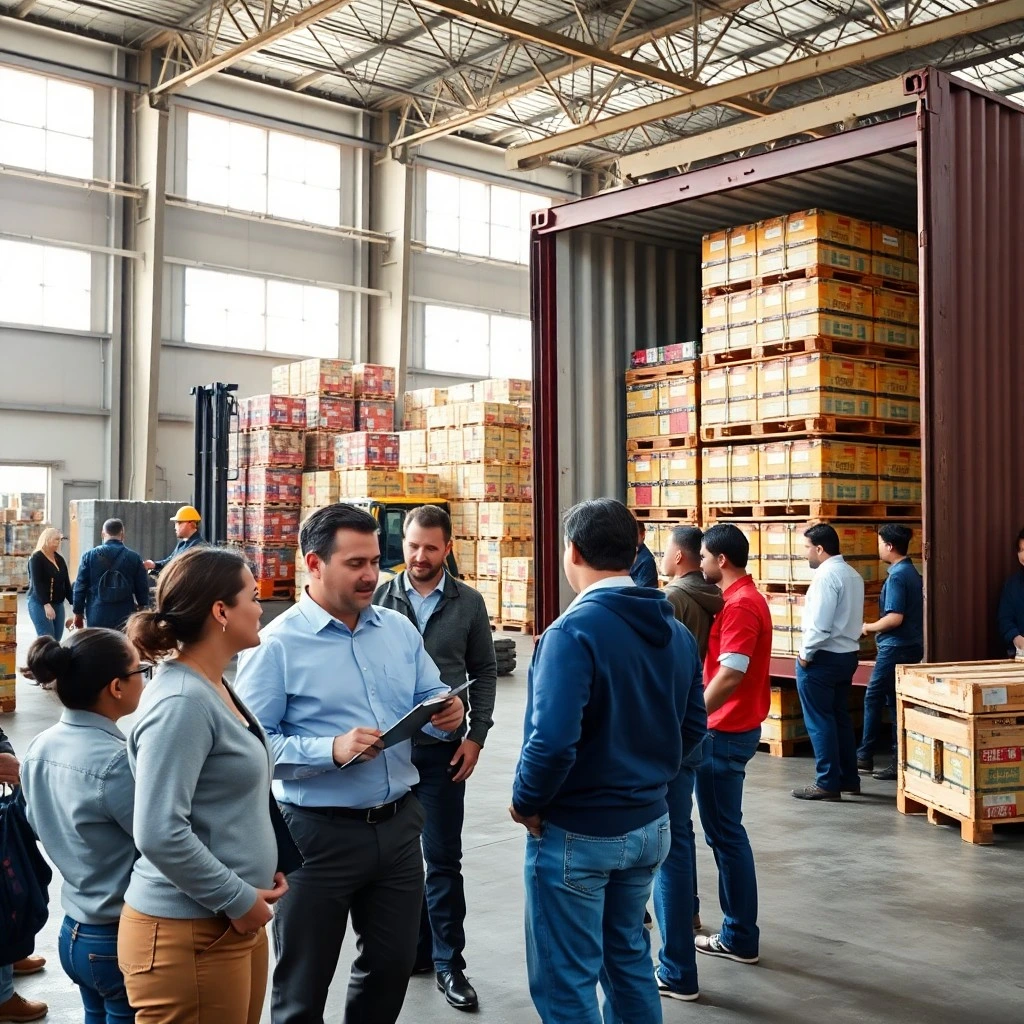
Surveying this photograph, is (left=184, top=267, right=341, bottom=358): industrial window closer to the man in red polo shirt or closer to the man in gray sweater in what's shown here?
the man in gray sweater

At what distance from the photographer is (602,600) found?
302 cm

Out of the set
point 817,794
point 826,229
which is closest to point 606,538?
point 817,794

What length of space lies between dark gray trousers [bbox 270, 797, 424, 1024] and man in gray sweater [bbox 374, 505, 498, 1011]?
103 centimetres

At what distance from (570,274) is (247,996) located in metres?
8.20

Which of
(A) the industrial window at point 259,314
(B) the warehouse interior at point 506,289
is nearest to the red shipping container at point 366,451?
(B) the warehouse interior at point 506,289

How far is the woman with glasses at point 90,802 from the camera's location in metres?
2.72

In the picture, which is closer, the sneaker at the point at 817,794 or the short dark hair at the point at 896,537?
the sneaker at the point at 817,794

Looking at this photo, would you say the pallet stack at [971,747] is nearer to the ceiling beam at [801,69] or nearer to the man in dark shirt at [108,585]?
the man in dark shirt at [108,585]

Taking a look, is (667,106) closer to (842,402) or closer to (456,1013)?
(842,402)

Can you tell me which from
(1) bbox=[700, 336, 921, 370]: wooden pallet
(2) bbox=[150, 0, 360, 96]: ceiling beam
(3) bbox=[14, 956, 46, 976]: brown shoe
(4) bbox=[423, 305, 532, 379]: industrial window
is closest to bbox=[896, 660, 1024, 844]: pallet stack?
(1) bbox=[700, 336, 921, 370]: wooden pallet

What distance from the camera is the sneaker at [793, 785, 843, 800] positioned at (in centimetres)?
755

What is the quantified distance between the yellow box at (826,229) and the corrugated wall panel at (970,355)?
1.29 meters

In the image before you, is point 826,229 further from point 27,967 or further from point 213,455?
point 213,455

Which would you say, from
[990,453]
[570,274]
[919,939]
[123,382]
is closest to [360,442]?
[123,382]
